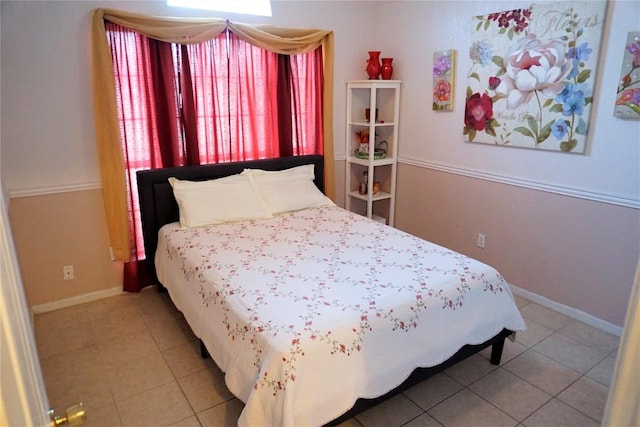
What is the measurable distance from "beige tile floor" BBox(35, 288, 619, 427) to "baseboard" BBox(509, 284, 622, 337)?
0.05 metres

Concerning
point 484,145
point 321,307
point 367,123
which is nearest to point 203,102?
point 367,123

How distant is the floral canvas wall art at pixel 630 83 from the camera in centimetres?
243

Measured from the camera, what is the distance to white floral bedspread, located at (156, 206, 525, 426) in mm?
1706

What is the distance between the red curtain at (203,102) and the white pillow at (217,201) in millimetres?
304

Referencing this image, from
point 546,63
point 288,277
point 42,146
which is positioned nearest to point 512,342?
point 288,277

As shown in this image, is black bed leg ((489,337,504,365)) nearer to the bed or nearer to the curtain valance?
the bed

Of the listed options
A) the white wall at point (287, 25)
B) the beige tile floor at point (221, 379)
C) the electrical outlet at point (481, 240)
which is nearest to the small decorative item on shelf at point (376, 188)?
the white wall at point (287, 25)

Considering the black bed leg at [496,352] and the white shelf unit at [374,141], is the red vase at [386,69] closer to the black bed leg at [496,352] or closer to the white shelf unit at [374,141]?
the white shelf unit at [374,141]

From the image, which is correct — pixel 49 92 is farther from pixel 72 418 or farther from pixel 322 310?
pixel 72 418

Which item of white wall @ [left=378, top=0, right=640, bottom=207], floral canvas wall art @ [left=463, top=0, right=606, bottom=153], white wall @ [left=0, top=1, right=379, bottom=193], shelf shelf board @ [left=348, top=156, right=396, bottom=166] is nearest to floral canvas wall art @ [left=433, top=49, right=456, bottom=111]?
white wall @ [left=378, top=0, right=640, bottom=207]

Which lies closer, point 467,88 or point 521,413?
point 521,413

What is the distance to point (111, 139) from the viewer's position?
297cm

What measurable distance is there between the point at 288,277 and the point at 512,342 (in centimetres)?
153

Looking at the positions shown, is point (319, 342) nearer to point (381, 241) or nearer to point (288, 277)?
point (288, 277)
